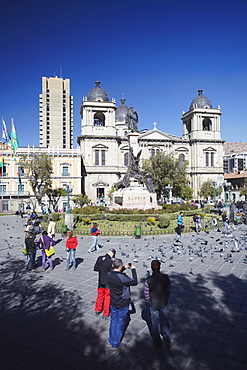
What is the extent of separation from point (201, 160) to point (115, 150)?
19271mm

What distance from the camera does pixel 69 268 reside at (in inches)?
378

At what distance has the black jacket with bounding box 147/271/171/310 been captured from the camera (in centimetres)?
456

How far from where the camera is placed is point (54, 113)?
86750 mm

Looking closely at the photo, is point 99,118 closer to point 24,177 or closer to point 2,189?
point 24,177

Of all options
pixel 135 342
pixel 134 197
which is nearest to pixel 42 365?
pixel 135 342

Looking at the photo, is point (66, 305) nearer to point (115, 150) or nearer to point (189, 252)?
point (189, 252)

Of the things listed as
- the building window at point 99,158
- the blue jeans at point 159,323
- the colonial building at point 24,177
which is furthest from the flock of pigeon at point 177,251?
the building window at point 99,158

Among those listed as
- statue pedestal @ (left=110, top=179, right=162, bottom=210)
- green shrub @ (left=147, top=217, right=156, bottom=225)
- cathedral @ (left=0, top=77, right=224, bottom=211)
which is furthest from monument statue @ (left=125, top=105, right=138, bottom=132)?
cathedral @ (left=0, top=77, right=224, bottom=211)

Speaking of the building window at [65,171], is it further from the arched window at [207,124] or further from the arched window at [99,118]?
the arched window at [207,124]

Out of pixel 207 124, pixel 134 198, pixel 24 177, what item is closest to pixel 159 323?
pixel 134 198

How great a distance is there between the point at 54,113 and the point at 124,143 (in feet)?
135

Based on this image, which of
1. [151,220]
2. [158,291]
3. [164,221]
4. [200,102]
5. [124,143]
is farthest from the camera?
[200,102]

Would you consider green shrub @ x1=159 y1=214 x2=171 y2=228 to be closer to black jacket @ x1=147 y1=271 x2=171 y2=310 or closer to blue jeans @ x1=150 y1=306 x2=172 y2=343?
blue jeans @ x1=150 y1=306 x2=172 y2=343

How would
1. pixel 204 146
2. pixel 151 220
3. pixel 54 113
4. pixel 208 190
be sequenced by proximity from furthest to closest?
1. pixel 54 113
2. pixel 204 146
3. pixel 208 190
4. pixel 151 220
